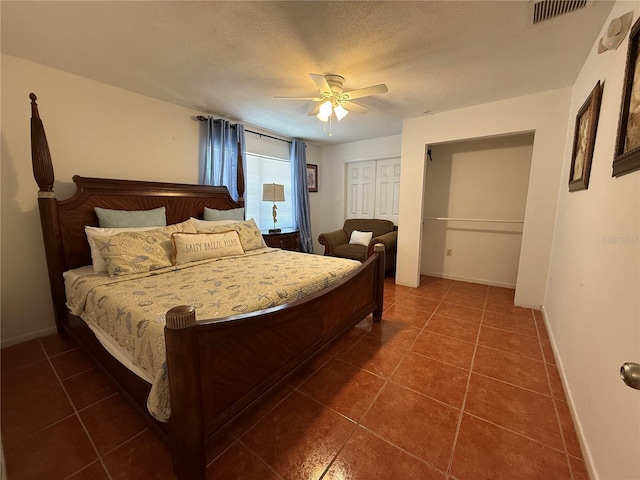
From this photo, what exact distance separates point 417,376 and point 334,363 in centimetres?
58

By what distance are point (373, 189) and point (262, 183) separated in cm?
199

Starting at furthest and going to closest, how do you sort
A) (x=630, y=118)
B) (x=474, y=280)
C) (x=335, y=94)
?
(x=474, y=280)
(x=335, y=94)
(x=630, y=118)

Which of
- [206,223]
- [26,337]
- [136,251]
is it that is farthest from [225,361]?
[26,337]

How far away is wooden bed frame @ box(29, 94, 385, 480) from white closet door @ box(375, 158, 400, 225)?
7.45 ft

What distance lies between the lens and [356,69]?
2059 mm

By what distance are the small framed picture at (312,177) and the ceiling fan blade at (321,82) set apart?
2730 millimetres

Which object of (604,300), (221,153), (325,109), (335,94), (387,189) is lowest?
(604,300)

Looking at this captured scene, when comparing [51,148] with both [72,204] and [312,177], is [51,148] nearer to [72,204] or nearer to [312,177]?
[72,204]

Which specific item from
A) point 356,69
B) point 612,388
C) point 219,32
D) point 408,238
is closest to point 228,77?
point 219,32

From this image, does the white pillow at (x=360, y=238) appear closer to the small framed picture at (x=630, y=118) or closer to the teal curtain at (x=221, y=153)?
the teal curtain at (x=221, y=153)

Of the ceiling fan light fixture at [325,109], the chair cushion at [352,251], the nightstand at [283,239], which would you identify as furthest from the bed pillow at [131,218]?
the chair cushion at [352,251]

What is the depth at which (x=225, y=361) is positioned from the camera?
3.72 feet

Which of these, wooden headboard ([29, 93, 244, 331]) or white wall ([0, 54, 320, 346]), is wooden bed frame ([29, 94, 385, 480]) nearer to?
wooden headboard ([29, 93, 244, 331])

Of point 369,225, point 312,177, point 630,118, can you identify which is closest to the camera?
point 630,118
